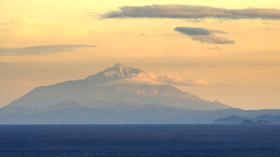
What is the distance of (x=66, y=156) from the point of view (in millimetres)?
190000

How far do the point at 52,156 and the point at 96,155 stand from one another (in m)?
14.3

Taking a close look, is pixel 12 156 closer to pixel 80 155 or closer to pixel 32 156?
pixel 32 156

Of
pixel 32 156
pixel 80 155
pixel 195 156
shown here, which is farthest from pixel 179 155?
pixel 32 156

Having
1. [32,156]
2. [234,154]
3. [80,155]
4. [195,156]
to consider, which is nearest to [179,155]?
[195,156]

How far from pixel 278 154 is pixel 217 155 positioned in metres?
20.6

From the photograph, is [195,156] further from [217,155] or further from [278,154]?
[278,154]

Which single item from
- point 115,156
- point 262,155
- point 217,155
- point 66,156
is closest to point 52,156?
point 66,156

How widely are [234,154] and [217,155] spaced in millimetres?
8556

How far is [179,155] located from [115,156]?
2077 cm

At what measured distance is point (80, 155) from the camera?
194375 millimetres

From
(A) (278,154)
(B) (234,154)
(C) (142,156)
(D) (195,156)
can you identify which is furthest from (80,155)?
(A) (278,154)

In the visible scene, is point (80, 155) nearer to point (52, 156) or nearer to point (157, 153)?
point (52, 156)

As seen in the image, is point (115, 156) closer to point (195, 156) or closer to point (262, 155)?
point (195, 156)

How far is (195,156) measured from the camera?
7446 inches
